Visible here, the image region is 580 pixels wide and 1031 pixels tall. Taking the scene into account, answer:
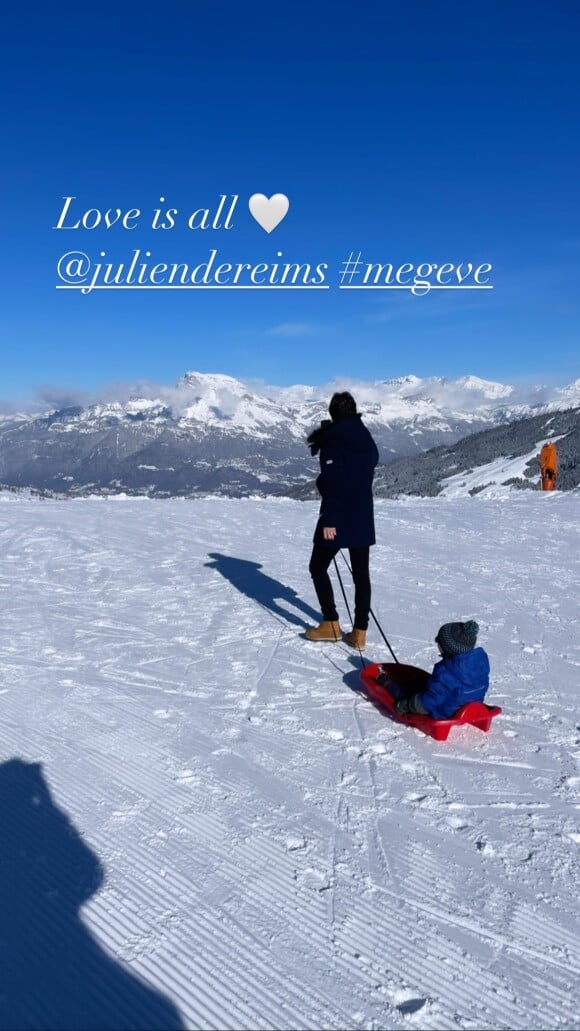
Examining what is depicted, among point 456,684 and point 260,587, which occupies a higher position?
point 456,684

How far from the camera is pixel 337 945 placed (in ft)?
8.76

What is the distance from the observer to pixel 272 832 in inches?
135

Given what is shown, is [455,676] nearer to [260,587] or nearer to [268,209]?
[260,587]

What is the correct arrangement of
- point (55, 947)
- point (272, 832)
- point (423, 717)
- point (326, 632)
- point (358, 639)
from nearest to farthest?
1. point (55, 947)
2. point (272, 832)
3. point (423, 717)
4. point (358, 639)
5. point (326, 632)

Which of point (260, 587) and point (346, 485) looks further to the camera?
point (260, 587)

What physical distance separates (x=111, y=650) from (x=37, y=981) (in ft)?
13.3

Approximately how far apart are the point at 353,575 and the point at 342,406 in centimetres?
158

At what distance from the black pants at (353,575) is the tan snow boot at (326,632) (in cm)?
17

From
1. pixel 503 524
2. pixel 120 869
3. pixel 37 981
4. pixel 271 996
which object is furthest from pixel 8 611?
pixel 503 524

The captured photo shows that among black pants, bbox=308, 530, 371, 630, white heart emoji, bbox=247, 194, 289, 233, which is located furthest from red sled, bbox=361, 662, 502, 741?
white heart emoji, bbox=247, 194, 289, 233

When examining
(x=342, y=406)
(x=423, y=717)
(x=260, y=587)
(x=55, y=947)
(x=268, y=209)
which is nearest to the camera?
(x=55, y=947)

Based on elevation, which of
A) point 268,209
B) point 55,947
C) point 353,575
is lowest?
point 55,947

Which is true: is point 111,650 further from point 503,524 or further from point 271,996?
point 503,524

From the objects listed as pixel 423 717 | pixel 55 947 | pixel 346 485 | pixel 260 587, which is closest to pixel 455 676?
pixel 423 717
